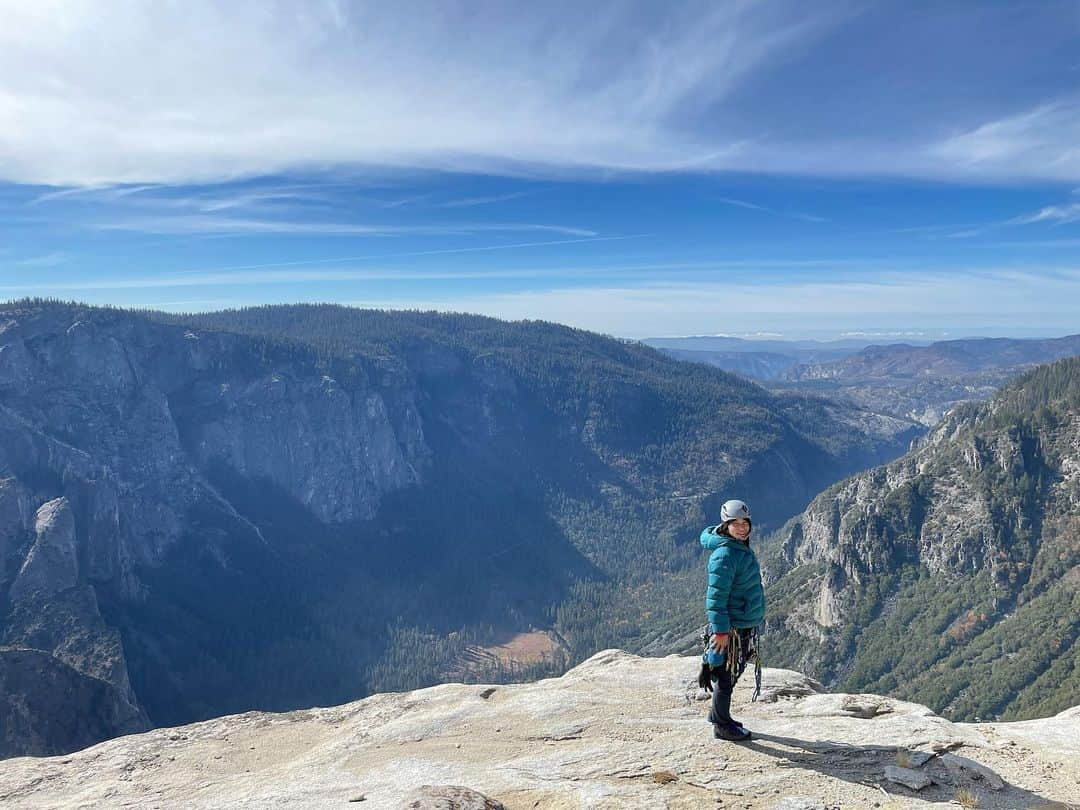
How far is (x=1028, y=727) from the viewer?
2133 centimetres

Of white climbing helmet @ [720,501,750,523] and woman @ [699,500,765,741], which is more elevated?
white climbing helmet @ [720,501,750,523]

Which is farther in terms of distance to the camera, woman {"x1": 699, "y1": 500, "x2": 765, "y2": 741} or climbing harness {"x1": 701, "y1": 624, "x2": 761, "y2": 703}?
climbing harness {"x1": 701, "y1": 624, "x2": 761, "y2": 703}

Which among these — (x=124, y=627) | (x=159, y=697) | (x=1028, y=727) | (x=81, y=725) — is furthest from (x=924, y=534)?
(x=124, y=627)

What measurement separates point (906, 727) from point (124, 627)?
748 ft

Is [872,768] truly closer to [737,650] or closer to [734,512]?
[737,650]

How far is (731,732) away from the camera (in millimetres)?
18812

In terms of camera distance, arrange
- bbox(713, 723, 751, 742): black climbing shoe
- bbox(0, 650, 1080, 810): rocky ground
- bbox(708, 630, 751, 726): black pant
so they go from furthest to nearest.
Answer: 1. bbox(713, 723, 751, 742): black climbing shoe
2. bbox(708, 630, 751, 726): black pant
3. bbox(0, 650, 1080, 810): rocky ground

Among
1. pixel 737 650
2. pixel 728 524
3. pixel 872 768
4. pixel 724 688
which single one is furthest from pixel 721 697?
pixel 728 524

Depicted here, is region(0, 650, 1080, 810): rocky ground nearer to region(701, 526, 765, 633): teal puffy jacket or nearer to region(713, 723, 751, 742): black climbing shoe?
region(713, 723, 751, 742): black climbing shoe

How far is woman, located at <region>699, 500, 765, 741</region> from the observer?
17219 millimetres

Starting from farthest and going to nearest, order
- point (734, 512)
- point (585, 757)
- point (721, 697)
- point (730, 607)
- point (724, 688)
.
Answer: point (585, 757), point (721, 697), point (724, 688), point (730, 607), point (734, 512)

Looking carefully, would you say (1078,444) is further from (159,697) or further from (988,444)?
(159,697)

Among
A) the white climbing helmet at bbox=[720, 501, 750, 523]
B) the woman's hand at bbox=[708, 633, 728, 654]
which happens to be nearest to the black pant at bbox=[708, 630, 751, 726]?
the woman's hand at bbox=[708, 633, 728, 654]

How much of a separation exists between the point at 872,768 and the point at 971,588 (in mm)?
189312
